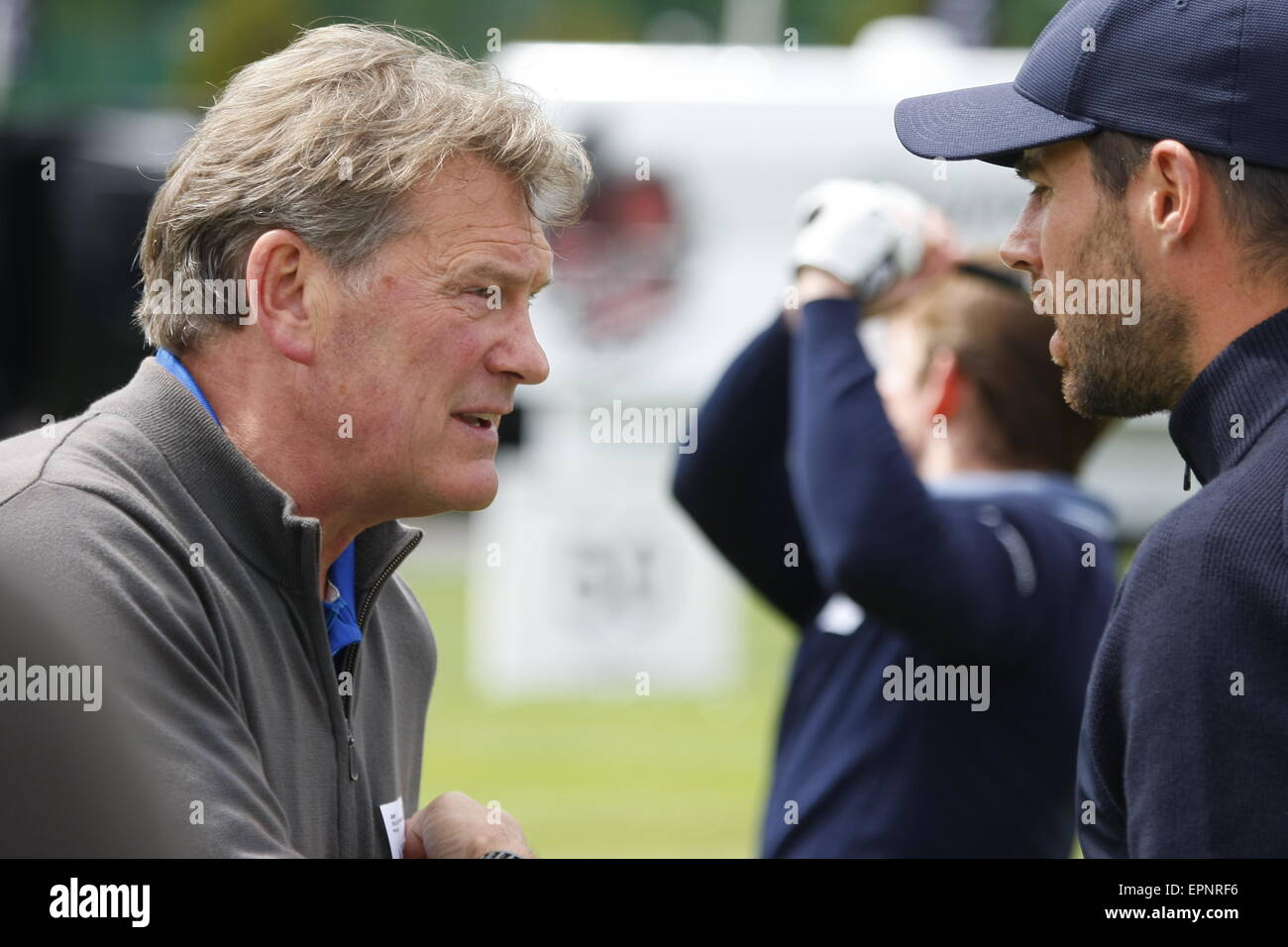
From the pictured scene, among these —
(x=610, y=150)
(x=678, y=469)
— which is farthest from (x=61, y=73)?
(x=678, y=469)

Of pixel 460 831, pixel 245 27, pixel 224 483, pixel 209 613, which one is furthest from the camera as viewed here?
pixel 245 27

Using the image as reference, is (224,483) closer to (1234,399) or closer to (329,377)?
(329,377)

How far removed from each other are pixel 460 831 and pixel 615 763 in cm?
694

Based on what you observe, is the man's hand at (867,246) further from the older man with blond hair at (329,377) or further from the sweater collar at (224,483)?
the sweater collar at (224,483)

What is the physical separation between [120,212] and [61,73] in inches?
619

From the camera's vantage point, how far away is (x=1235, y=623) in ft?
5.56

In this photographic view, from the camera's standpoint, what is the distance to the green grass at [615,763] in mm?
7344

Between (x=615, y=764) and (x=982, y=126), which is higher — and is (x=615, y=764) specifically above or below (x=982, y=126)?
below

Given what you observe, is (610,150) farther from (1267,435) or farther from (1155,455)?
(1267,435)

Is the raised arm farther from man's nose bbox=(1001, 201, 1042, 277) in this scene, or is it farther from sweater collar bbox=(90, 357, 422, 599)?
sweater collar bbox=(90, 357, 422, 599)

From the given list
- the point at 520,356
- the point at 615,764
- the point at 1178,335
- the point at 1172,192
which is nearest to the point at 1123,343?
the point at 1178,335

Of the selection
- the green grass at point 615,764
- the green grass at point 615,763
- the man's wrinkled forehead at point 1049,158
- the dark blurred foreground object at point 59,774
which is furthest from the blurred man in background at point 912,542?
the green grass at point 615,764

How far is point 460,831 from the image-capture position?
2.12 meters

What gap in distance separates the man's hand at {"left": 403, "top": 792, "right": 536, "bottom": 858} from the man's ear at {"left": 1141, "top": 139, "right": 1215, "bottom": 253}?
1.13 metres
